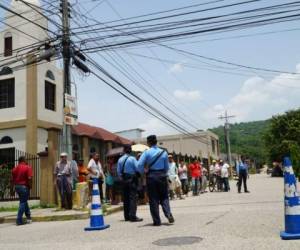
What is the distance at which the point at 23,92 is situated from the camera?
27609mm

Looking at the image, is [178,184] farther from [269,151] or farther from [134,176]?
[269,151]

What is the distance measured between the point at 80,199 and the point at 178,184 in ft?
20.5

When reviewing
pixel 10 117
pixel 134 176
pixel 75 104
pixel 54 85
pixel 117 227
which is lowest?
pixel 117 227

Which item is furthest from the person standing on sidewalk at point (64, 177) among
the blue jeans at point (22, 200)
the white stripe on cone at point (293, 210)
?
A: the white stripe on cone at point (293, 210)

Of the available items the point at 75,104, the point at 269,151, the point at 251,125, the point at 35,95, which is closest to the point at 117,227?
the point at 75,104

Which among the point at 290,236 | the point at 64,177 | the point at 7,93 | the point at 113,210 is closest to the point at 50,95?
the point at 7,93

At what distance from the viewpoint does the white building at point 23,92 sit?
88.8 feet

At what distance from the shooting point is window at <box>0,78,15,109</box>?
92.5 ft

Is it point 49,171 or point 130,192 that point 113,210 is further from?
point 49,171

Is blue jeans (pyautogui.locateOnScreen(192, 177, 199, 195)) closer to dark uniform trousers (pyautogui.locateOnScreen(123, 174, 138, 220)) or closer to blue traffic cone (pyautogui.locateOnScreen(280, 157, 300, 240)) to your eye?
dark uniform trousers (pyautogui.locateOnScreen(123, 174, 138, 220))

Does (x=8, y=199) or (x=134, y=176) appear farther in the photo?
(x=8, y=199)

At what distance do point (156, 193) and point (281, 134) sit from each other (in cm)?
4570

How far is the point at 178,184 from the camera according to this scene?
19297 millimetres

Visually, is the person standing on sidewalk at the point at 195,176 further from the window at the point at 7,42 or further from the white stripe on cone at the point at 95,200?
the window at the point at 7,42
